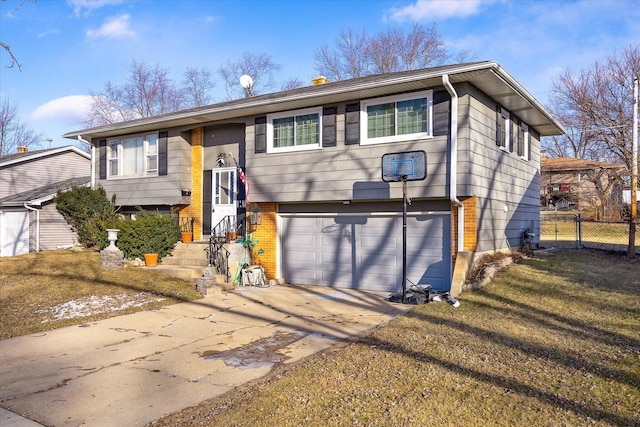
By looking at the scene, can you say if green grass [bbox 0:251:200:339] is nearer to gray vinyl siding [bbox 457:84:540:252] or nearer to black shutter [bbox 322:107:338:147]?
black shutter [bbox 322:107:338:147]

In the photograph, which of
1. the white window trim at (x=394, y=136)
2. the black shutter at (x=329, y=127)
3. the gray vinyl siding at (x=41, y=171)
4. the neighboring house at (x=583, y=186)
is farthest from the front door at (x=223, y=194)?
the neighboring house at (x=583, y=186)

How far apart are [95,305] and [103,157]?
823 cm

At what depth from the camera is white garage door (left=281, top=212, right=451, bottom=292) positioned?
10438 millimetres

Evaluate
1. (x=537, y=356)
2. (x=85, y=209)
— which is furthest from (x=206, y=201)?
(x=537, y=356)

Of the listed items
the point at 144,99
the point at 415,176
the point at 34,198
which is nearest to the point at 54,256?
the point at 34,198

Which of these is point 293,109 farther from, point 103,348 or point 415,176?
point 103,348

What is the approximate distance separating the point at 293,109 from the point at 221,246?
378 centimetres

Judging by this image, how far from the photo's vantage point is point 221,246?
11836 millimetres

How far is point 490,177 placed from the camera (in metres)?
10.8

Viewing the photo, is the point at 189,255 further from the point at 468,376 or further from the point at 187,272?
the point at 468,376

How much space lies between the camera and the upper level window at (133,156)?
1466 centimetres

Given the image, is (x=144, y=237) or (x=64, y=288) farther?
(x=144, y=237)

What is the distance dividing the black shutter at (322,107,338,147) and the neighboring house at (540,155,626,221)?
1829cm

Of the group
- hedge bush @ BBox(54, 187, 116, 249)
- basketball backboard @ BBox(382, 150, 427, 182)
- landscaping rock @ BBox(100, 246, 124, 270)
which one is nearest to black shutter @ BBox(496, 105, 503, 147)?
basketball backboard @ BBox(382, 150, 427, 182)
